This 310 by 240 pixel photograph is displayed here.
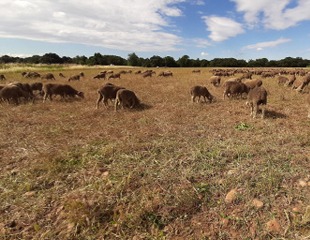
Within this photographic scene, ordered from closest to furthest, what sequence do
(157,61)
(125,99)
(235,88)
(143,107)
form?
(125,99) → (143,107) → (235,88) → (157,61)

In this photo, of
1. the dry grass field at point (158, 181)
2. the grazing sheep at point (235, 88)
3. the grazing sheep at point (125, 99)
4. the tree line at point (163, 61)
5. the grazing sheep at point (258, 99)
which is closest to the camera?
the dry grass field at point (158, 181)

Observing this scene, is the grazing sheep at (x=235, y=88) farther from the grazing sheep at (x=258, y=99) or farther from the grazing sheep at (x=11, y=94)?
the grazing sheep at (x=11, y=94)

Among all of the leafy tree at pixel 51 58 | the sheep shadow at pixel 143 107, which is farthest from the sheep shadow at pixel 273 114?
the leafy tree at pixel 51 58

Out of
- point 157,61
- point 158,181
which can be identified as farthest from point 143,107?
point 157,61

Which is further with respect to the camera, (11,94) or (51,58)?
(51,58)

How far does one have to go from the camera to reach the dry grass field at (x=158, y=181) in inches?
192

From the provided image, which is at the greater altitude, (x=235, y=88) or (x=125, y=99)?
(x=235, y=88)

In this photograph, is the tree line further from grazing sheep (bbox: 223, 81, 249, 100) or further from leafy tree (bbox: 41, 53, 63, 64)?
grazing sheep (bbox: 223, 81, 249, 100)


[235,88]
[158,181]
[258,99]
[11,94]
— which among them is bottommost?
[158,181]

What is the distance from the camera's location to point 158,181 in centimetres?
609

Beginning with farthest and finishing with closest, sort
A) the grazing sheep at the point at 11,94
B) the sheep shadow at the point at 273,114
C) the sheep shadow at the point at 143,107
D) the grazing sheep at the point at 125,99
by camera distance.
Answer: the grazing sheep at the point at 11,94, the sheep shadow at the point at 143,107, the grazing sheep at the point at 125,99, the sheep shadow at the point at 273,114

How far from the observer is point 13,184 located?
6.22 metres

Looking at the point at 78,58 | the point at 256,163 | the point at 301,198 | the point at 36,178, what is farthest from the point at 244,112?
the point at 78,58

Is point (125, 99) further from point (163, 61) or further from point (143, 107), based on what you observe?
point (163, 61)
